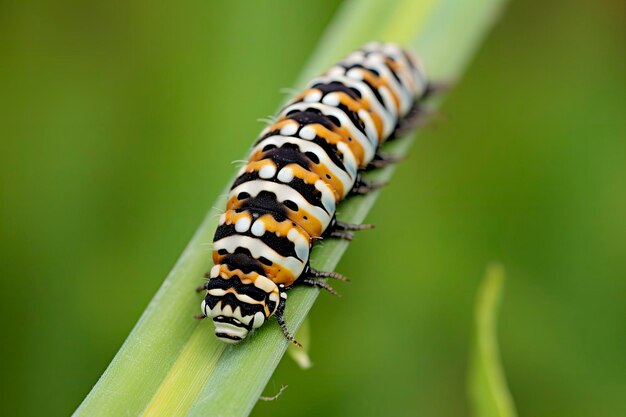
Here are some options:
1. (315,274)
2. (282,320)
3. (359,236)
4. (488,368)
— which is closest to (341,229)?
(315,274)

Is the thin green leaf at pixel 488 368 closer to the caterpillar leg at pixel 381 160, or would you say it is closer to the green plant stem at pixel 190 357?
the green plant stem at pixel 190 357

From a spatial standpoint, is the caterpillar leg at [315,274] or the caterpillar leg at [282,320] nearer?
the caterpillar leg at [282,320]

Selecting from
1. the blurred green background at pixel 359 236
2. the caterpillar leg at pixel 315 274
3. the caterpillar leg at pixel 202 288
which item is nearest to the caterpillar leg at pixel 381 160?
the blurred green background at pixel 359 236

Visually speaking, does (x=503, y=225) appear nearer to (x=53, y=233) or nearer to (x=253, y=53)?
(x=253, y=53)

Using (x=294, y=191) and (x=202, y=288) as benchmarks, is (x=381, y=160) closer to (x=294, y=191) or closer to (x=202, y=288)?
(x=294, y=191)

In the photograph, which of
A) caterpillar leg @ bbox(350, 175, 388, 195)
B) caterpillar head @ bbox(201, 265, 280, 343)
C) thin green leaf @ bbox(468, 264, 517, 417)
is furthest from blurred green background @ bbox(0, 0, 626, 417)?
thin green leaf @ bbox(468, 264, 517, 417)

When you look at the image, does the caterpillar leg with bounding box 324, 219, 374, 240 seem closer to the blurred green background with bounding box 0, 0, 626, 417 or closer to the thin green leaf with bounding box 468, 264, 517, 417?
the thin green leaf with bounding box 468, 264, 517, 417
